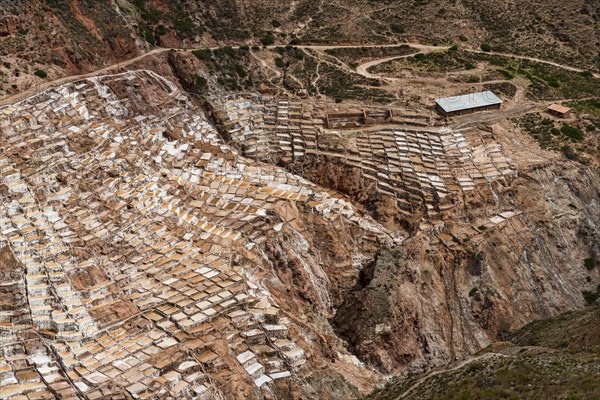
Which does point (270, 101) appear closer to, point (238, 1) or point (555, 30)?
point (238, 1)

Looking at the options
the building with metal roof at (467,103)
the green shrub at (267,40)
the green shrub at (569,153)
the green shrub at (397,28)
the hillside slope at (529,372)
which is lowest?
the hillside slope at (529,372)

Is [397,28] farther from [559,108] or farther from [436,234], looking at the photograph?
[436,234]

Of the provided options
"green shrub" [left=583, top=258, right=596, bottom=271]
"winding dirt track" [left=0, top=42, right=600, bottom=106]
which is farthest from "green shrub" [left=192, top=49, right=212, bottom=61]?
A: "green shrub" [left=583, top=258, right=596, bottom=271]

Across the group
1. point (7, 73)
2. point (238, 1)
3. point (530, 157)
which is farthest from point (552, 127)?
point (7, 73)

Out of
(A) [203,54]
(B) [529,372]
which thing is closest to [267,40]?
(A) [203,54]

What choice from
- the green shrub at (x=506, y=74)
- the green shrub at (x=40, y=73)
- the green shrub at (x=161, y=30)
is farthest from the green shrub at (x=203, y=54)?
the green shrub at (x=506, y=74)

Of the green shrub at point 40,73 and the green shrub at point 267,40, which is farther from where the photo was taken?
the green shrub at point 267,40

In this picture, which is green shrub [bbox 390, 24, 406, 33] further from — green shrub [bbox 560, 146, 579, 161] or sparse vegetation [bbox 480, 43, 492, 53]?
green shrub [bbox 560, 146, 579, 161]

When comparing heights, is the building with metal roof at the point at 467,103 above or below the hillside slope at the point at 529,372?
above

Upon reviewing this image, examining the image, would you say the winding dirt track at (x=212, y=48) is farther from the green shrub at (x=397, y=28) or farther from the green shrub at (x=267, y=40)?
the green shrub at (x=397, y=28)
